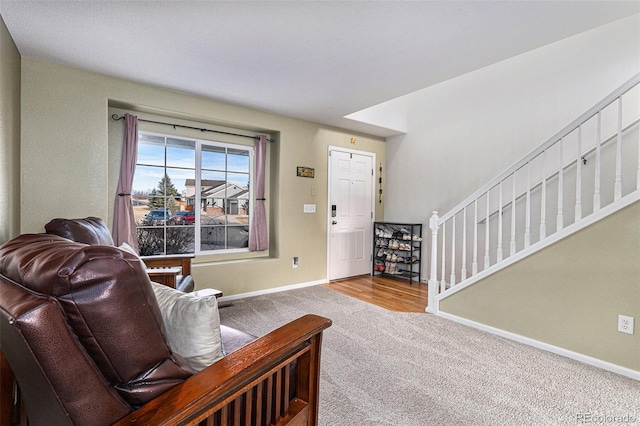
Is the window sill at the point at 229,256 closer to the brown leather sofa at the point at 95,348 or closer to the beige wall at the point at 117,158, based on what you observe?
the beige wall at the point at 117,158

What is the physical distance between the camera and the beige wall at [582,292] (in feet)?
6.81

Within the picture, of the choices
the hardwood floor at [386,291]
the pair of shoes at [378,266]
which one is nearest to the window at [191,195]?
the hardwood floor at [386,291]

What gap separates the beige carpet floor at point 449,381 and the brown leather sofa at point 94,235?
0.67 m

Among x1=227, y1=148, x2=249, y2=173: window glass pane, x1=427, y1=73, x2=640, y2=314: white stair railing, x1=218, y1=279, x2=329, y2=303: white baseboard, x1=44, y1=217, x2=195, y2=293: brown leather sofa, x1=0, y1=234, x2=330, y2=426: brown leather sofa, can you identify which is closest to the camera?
x1=0, y1=234, x2=330, y2=426: brown leather sofa

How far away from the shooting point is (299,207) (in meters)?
4.22

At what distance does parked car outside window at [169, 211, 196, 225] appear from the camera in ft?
11.6

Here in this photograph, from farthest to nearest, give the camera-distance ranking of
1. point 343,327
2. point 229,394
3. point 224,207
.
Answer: point 224,207, point 343,327, point 229,394

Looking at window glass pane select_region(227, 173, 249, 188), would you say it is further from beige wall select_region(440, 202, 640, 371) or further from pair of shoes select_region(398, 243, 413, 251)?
beige wall select_region(440, 202, 640, 371)

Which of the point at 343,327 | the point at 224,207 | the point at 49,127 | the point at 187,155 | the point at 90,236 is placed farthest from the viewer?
the point at 224,207

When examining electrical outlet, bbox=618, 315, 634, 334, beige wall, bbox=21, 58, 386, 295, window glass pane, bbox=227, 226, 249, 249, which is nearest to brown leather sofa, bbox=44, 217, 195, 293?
beige wall, bbox=21, 58, 386, 295

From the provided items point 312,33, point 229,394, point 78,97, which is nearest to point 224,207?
point 78,97

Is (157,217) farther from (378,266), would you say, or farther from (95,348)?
(378,266)

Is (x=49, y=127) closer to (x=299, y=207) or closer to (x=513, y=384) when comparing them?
(x=299, y=207)

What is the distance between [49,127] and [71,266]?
2685 mm
